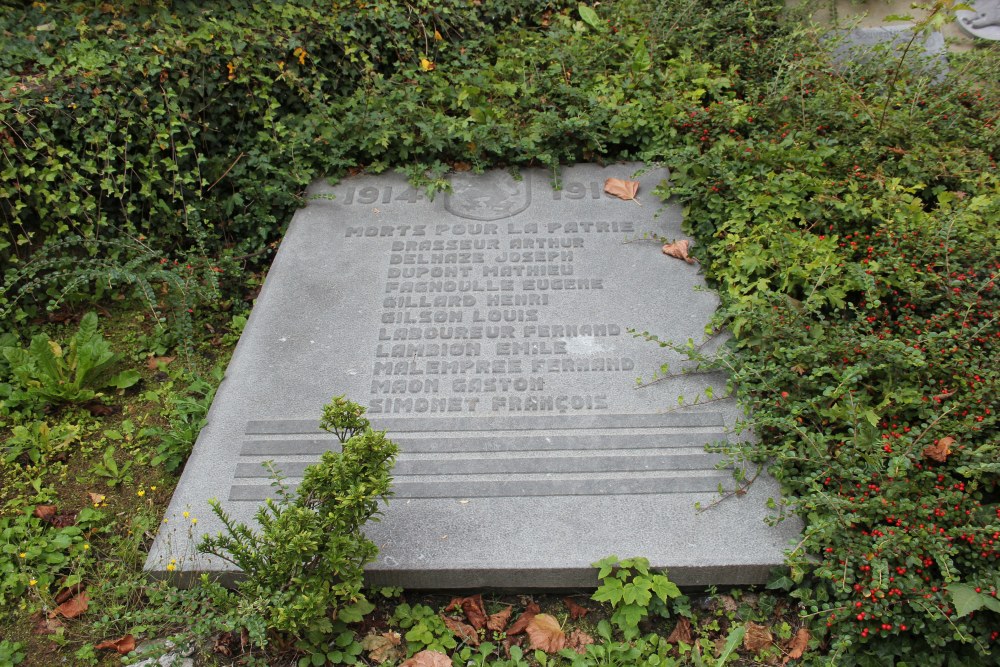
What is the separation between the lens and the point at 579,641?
2678mm

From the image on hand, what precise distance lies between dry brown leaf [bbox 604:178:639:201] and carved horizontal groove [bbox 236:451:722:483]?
5.67 ft

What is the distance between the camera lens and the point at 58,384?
3469mm

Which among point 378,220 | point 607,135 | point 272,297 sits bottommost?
point 272,297

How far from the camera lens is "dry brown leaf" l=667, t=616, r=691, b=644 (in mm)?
2674

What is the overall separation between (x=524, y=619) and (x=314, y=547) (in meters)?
0.93

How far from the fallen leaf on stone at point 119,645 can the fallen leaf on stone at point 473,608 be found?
3.99 feet

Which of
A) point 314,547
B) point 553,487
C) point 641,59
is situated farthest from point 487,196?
point 314,547

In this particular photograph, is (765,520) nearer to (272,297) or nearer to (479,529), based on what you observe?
(479,529)

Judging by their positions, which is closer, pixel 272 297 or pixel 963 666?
pixel 963 666

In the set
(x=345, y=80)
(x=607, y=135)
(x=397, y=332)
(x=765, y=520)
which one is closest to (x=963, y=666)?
(x=765, y=520)

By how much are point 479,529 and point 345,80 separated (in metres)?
3.38

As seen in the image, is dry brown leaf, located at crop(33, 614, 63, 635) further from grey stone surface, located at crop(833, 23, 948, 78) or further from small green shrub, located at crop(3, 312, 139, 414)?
grey stone surface, located at crop(833, 23, 948, 78)

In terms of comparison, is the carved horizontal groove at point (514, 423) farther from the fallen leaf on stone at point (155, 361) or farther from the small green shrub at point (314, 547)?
the fallen leaf on stone at point (155, 361)

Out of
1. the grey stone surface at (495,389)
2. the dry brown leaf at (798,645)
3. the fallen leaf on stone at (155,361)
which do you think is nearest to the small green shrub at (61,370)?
the fallen leaf on stone at (155,361)
